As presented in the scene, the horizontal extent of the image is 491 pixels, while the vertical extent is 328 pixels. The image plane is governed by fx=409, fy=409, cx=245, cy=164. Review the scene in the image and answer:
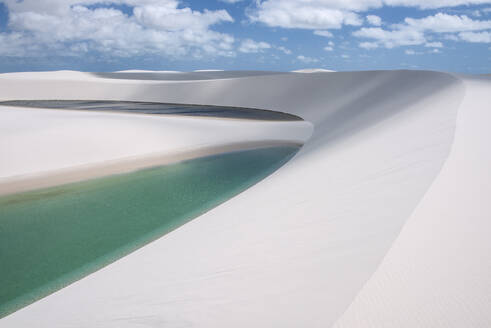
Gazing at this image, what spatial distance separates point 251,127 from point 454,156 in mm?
10010

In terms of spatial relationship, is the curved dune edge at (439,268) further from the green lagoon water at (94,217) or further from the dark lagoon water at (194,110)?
the dark lagoon water at (194,110)

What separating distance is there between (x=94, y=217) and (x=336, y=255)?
4.41 m

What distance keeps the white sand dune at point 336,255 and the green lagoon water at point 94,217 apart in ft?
1.90

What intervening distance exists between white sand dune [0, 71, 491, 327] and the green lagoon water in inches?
22.8

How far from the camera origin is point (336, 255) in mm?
2820

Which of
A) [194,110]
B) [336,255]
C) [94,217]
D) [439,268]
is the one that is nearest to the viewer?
[439,268]

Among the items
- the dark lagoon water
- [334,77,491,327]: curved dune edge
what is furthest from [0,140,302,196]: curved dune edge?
[334,77,491,327]: curved dune edge

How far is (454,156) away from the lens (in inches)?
169

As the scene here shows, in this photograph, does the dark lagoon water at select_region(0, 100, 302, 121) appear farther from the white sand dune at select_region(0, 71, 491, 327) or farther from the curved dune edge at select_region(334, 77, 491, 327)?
the curved dune edge at select_region(334, 77, 491, 327)

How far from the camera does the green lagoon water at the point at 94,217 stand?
441cm

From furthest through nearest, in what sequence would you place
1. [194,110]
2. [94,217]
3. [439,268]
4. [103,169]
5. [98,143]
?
[194,110] < [98,143] < [103,169] < [94,217] < [439,268]

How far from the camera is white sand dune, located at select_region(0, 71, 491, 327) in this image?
7.11 feet

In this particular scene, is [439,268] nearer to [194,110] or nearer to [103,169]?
[103,169]

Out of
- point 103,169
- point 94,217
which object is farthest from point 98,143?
point 94,217
